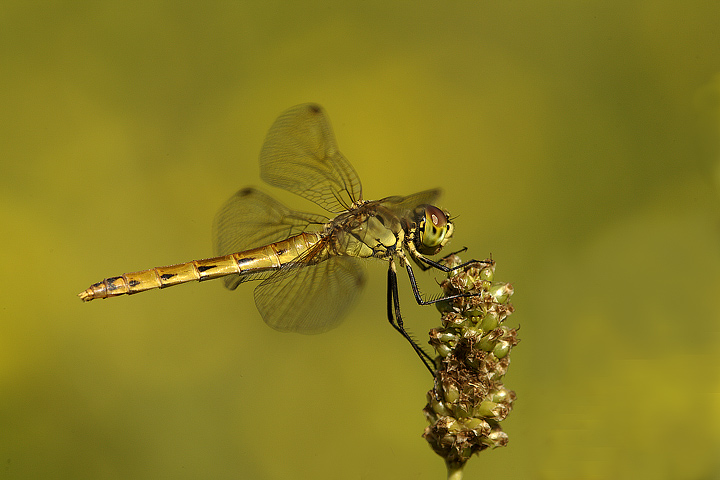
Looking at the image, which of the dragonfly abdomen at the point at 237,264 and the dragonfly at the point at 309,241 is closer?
the dragonfly at the point at 309,241

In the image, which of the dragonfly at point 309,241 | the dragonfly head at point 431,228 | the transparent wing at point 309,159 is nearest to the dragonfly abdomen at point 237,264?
the dragonfly at point 309,241

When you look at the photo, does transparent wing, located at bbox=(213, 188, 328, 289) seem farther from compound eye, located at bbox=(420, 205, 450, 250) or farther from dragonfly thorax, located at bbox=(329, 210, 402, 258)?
compound eye, located at bbox=(420, 205, 450, 250)

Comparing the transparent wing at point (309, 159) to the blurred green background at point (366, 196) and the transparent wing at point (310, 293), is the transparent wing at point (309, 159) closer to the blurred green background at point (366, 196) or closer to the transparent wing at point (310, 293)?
the transparent wing at point (310, 293)

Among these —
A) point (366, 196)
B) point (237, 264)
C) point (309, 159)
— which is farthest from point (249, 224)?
point (366, 196)

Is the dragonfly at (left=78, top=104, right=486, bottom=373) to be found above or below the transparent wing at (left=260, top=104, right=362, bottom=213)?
below

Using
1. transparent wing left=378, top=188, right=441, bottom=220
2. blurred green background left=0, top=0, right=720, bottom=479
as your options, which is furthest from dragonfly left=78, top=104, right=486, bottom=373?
blurred green background left=0, top=0, right=720, bottom=479

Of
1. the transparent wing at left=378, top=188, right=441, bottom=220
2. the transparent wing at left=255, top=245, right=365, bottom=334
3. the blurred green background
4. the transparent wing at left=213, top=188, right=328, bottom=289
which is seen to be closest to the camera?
the transparent wing at left=378, top=188, right=441, bottom=220
